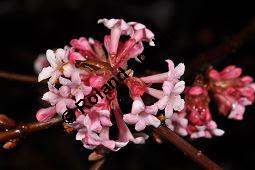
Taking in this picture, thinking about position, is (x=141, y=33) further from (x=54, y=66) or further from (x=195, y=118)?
(x=195, y=118)

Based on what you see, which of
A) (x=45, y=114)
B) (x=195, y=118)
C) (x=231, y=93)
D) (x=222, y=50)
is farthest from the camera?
(x=222, y=50)

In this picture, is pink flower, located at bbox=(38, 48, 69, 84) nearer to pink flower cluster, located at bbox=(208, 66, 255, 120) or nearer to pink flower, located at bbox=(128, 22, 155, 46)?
pink flower, located at bbox=(128, 22, 155, 46)

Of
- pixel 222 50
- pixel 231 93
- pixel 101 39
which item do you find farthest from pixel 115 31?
pixel 101 39

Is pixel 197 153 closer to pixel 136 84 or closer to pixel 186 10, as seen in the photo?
pixel 136 84

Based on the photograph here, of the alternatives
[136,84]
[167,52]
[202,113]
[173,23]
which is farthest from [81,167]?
[136,84]

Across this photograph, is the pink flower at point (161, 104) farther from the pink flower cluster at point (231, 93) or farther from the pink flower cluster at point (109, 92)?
the pink flower cluster at point (231, 93)
